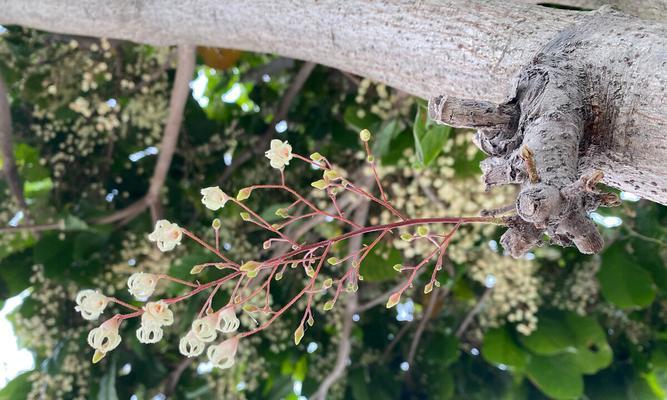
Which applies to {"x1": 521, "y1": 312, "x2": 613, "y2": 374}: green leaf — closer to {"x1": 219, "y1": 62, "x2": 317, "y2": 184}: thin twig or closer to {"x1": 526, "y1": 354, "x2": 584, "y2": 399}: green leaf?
{"x1": 526, "y1": 354, "x2": 584, "y2": 399}: green leaf

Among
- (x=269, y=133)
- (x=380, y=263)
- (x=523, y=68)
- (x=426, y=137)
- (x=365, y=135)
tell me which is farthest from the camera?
(x=269, y=133)

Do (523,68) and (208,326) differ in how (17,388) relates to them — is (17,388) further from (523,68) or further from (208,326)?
(523,68)

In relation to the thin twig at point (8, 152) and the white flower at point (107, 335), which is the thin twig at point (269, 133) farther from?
the white flower at point (107, 335)

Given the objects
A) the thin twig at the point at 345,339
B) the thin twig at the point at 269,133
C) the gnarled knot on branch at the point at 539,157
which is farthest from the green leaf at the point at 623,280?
the gnarled knot on branch at the point at 539,157

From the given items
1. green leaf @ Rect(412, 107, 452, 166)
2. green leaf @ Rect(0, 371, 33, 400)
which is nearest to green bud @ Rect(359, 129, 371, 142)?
green leaf @ Rect(412, 107, 452, 166)

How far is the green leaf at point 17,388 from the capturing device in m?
2.15

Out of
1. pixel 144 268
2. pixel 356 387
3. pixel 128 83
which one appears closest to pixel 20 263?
pixel 144 268

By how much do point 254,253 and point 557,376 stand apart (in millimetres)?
907

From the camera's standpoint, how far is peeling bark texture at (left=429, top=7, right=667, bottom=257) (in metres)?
0.62

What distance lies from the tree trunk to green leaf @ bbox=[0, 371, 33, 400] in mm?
1402

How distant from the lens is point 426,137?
139 cm

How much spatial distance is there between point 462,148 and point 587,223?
3.85ft

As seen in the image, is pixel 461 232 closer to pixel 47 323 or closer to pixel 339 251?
pixel 339 251

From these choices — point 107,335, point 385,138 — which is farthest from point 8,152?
point 107,335
